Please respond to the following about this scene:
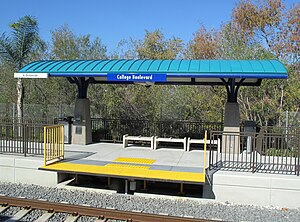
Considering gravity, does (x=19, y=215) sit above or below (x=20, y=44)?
below

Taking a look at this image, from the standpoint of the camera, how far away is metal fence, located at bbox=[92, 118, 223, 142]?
1478 centimetres

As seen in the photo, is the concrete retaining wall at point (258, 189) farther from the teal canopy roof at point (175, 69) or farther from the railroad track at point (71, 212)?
the teal canopy roof at point (175, 69)

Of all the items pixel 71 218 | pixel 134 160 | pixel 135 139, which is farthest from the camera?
pixel 135 139

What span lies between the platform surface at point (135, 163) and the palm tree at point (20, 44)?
7.93 m

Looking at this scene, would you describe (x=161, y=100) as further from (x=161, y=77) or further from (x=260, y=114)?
(x=161, y=77)

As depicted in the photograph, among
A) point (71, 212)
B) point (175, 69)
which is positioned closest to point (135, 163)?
point (71, 212)

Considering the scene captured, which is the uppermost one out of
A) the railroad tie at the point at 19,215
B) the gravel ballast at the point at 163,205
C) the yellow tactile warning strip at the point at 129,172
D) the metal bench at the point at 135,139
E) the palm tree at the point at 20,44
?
the palm tree at the point at 20,44

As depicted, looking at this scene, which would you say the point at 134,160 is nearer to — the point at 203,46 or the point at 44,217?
the point at 44,217

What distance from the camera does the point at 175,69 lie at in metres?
10.9

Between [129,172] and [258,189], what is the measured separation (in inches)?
141

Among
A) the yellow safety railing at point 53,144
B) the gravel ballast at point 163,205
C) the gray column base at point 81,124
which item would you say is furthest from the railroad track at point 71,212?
the gray column base at point 81,124

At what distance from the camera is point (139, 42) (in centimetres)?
2262

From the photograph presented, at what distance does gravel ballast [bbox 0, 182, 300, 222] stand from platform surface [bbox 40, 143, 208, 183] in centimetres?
68

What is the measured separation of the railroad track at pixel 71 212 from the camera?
21.5 ft
